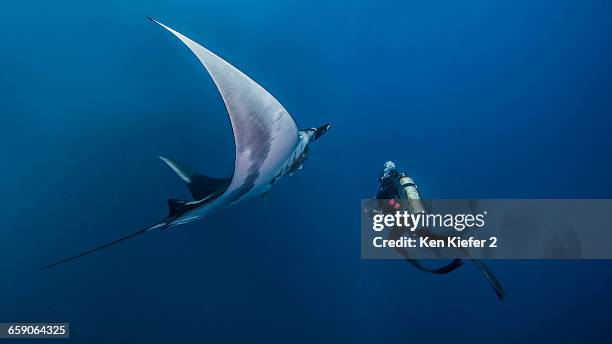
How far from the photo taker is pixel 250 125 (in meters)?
1.84

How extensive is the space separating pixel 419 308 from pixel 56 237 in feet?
14.3

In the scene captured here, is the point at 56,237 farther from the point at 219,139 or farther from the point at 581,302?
the point at 581,302

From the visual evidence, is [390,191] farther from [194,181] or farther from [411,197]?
[194,181]

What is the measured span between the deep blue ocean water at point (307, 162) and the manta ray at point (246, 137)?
64.6 inches

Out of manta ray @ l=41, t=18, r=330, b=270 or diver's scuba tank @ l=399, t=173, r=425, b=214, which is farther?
diver's scuba tank @ l=399, t=173, r=425, b=214

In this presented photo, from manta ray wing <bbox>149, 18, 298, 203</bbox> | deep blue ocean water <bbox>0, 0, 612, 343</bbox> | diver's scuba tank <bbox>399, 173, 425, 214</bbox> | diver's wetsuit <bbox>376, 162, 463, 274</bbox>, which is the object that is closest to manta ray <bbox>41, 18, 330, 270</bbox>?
manta ray wing <bbox>149, 18, 298, 203</bbox>

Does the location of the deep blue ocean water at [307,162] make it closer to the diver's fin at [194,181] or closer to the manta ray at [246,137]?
the diver's fin at [194,181]

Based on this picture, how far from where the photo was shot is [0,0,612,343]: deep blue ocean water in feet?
11.5

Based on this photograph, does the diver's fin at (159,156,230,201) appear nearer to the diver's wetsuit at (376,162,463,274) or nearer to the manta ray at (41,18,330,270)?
the manta ray at (41,18,330,270)

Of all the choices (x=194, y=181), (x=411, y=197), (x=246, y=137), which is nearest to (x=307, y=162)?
(x=194, y=181)

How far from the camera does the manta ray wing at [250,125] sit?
1592 mm

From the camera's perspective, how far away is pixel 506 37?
446cm

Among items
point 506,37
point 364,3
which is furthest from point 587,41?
point 364,3

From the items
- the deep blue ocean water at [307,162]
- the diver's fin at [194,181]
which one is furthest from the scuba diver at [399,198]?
the deep blue ocean water at [307,162]
